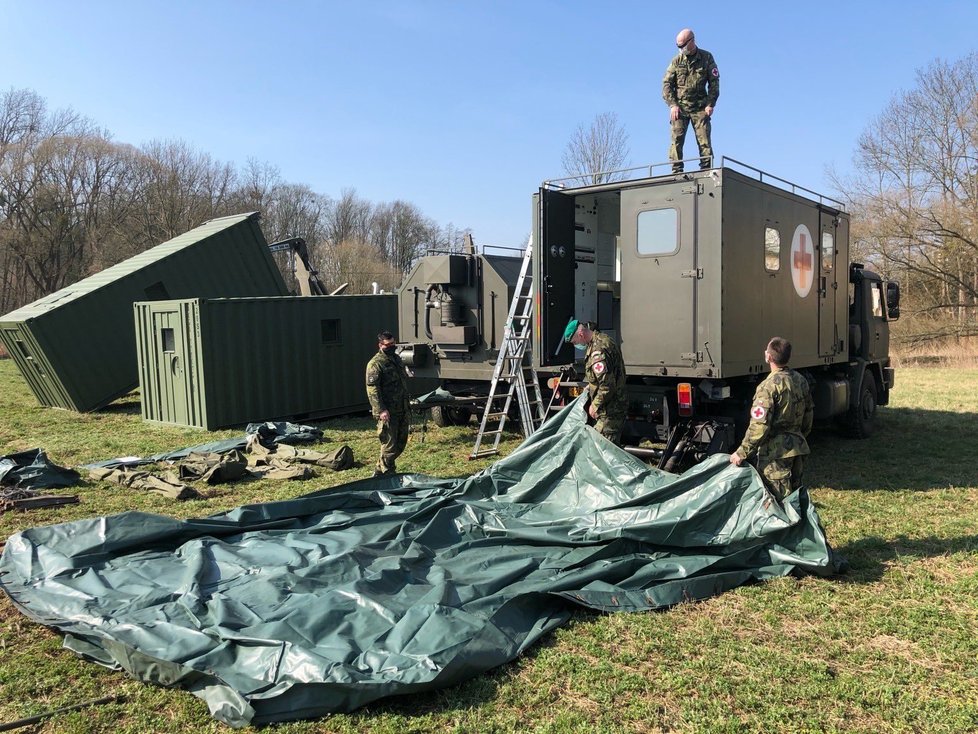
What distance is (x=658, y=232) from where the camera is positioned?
A: 7.88m

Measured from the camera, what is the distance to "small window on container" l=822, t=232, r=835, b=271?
33.0 ft

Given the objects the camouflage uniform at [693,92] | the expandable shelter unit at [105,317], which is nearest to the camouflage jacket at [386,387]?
the camouflage uniform at [693,92]

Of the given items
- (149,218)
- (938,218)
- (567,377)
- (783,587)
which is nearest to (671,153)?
(567,377)

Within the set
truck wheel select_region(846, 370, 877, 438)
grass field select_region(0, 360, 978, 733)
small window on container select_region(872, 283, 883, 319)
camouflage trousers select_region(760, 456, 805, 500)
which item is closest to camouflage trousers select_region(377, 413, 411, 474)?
grass field select_region(0, 360, 978, 733)

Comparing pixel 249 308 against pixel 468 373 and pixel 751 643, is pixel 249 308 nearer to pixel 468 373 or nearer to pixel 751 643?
pixel 468 373

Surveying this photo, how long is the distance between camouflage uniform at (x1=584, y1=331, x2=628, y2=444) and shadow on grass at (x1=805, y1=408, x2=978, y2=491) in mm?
2538

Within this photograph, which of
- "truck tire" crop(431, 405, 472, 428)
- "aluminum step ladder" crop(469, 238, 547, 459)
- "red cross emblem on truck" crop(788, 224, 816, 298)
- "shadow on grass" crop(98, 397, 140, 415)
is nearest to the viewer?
"red cross emblem on truck" crop(788, 224, 816, 298)

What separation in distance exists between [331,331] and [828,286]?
892cm

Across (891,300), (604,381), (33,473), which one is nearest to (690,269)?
(604,381)

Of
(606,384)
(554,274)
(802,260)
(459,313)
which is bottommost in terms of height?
(606,384)

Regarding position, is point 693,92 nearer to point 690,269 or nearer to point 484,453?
point 690,269

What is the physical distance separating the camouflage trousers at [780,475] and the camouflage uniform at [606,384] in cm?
193

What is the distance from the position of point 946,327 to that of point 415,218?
4000cm

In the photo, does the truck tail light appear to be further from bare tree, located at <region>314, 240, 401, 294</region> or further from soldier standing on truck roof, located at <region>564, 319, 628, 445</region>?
bare tree, located at <region>314, 240, 401, 294</region>
